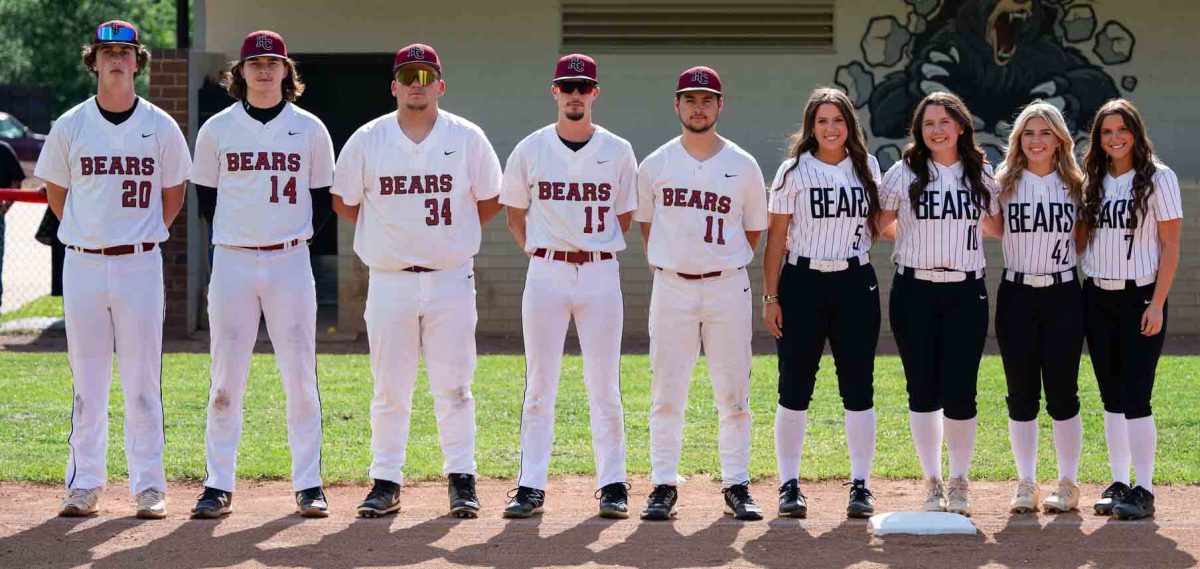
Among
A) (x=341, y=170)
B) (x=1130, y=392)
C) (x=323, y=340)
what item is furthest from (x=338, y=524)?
(x=323, y=340)

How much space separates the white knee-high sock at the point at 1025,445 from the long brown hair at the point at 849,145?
3.70ft

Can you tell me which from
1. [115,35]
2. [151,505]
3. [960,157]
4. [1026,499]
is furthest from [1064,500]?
[115,35]

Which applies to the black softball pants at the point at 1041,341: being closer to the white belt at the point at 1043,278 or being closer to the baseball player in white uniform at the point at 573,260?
the white belt at the point at 1043,278

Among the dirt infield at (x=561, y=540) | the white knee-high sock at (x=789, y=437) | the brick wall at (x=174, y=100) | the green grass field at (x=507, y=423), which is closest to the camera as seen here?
the dirt infield at (x=561, y=540)

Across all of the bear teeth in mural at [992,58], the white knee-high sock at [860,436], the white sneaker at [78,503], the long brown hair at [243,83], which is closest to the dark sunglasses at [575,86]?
the long brown hair at [243,83]

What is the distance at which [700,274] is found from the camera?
6.97 m

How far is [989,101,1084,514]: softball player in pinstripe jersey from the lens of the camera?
6.88 metres

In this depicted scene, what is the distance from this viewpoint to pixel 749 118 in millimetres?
15109

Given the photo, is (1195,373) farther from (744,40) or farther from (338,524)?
(338,524)

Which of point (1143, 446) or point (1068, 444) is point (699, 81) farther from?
point (1143, 446)

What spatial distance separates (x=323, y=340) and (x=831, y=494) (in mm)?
7188

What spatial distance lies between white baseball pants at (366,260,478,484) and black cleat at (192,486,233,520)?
673 mm

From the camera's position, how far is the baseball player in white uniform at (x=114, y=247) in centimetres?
692

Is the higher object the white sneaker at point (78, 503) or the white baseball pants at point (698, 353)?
the white baseball pants at point (698, 353)
